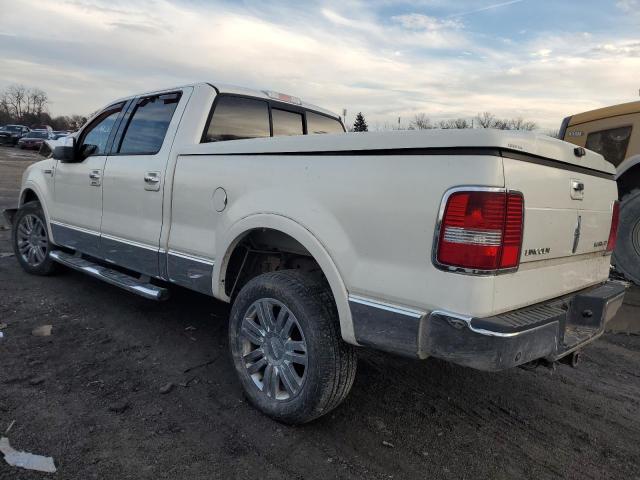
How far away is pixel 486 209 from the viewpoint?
2160 millimetres

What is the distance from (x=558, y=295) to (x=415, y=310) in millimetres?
973

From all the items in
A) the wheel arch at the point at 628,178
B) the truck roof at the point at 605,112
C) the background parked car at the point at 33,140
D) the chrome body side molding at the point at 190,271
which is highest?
the truck roof at the point at 605,112

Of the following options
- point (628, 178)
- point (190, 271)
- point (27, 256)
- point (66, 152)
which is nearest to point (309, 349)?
point (190, 271)

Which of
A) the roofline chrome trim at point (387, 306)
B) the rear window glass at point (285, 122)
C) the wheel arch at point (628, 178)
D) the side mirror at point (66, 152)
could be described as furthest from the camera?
the wheel arch at point (628, 178)

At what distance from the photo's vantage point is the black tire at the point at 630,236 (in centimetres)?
610

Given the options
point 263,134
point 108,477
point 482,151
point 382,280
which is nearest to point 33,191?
point 263,134

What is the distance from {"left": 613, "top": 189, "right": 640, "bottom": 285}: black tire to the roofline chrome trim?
194 inches

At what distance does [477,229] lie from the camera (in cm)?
217

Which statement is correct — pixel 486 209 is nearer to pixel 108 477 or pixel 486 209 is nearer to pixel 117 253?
pixel 108 477

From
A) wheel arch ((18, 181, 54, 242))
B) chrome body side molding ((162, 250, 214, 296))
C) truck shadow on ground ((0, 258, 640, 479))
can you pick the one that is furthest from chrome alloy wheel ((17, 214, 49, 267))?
chrome body side molding ((162, 250, 214, 296))

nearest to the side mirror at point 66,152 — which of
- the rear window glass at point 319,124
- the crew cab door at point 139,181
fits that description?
the crew cab door at point 139,181

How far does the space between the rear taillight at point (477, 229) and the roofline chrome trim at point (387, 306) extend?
0.87 ft

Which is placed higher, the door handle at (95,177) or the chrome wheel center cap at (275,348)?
the door handle at (95,177)

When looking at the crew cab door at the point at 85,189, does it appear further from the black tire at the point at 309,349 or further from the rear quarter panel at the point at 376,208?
the black tire at the point at 309,349
